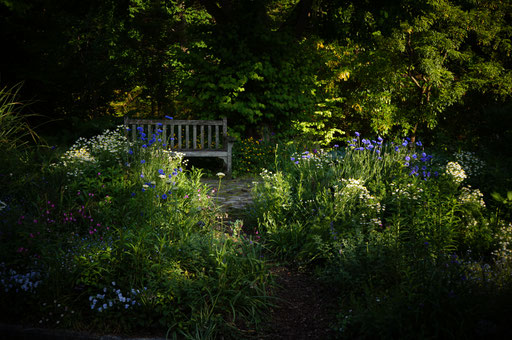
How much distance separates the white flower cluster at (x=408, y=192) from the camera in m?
4.64

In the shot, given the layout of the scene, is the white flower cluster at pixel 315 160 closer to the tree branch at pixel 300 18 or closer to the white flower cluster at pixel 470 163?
the white flower cluster at pixel 470 163

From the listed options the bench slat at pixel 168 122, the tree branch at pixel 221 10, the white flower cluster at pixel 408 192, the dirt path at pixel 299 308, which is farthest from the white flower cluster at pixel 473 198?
the tree branch at pixel 221 10

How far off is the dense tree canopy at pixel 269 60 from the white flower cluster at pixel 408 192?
5.25 metres

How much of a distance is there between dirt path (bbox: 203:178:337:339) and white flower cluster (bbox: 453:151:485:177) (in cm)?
313

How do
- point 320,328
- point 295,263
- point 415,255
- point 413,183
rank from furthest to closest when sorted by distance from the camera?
point 413,183, point 295,263, point 415,255, point 320,328

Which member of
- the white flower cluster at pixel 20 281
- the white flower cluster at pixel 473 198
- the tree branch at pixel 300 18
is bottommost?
the white flower cluster at pixel 20 281

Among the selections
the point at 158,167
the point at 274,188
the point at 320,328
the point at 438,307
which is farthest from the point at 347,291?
the point at 158,167

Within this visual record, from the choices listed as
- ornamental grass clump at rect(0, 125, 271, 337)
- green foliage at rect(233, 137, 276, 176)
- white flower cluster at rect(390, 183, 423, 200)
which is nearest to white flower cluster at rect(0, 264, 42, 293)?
ornamental grass clump at rect(0, 125, 271, 337)

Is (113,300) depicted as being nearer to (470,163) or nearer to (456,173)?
(456,173)

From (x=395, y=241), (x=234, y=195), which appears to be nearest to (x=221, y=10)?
(x=234, y=195)

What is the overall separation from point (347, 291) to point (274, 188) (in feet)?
5.77

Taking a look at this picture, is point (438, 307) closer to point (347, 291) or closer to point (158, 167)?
point (347, 291)

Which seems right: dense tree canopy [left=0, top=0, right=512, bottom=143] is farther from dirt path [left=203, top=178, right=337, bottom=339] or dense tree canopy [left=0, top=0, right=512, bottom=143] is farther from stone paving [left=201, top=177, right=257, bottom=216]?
dirt path [left=203, top=178, right=337, bottom=339]

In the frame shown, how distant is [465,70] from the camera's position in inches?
554
